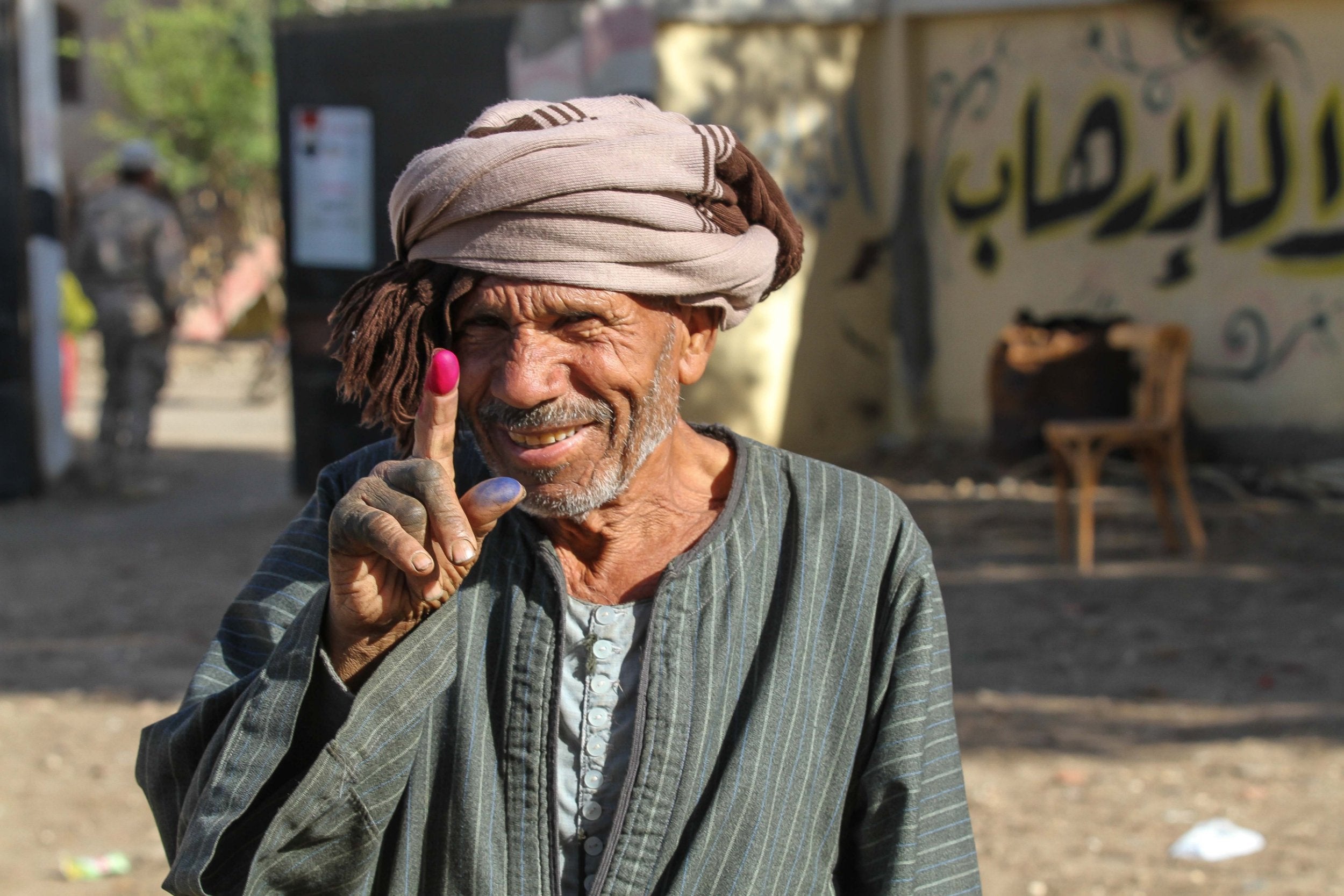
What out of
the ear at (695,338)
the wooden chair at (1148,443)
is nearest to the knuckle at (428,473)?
the ear at (695,338)

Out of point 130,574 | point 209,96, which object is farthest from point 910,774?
point 209,96

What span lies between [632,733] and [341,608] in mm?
414

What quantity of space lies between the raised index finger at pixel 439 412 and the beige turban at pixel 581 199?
0.83 ft

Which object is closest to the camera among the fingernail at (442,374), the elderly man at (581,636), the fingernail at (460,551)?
the fingernail at (460,551)

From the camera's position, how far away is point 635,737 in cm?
177

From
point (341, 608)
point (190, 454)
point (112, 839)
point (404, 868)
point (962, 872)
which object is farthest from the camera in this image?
point (190, 454)

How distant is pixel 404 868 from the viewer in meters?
1.74

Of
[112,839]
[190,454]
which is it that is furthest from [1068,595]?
[190,454]

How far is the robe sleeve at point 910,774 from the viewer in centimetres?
181

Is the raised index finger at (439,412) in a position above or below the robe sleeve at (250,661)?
above

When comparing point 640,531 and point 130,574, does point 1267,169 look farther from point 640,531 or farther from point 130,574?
point 640,531

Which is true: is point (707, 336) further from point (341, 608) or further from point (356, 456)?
point (341, 608)

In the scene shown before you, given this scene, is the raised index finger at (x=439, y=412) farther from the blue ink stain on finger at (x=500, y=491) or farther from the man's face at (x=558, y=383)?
the man's face at (x=558, y=383)

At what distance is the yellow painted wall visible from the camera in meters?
7.89
